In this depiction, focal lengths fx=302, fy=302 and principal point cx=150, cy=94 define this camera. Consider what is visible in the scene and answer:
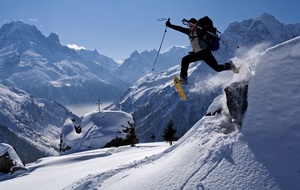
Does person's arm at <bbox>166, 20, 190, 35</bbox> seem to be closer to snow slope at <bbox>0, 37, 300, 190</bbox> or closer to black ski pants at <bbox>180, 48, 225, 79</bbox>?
black ski pants at <bbox>180, 48, 225, 79</bbox>

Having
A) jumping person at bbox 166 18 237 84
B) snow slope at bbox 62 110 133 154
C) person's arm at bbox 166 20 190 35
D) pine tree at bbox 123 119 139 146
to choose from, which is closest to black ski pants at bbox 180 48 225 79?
jumping person at bbox 166 18 237 84

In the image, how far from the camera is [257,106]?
10508 mm

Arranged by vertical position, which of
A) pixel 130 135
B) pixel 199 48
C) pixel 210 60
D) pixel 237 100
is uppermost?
pixel 199 48

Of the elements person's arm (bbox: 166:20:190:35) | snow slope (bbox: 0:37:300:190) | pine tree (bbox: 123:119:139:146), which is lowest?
snow slope (bbox: 0:37:300:190)

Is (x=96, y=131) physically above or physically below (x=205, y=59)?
above

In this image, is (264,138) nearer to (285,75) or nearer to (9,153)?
(285,75)

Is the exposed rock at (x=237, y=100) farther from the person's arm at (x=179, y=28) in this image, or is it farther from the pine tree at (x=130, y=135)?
the pine tree at (x=130, y=135)

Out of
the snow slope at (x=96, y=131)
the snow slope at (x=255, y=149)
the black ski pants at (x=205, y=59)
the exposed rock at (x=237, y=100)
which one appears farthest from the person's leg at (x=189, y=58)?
the snow slope at (x=96, y=131)

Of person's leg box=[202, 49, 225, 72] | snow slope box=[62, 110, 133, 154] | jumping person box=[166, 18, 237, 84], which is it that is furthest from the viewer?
snow slope box=[62, 110, 133, 154]

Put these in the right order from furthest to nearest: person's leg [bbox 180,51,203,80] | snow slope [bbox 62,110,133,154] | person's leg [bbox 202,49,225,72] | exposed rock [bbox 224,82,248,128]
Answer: snow slope [bbox 62,110,133,154] < person's leg [bbox 180,51,203,80] < person's leg [bbox 202,49,225,72] < exposed rock [bbox 224,82,248,128]

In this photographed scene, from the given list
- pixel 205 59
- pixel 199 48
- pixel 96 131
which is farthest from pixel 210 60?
pixel 96 131

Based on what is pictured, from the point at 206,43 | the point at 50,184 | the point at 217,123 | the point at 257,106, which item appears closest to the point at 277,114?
the point at 257,106

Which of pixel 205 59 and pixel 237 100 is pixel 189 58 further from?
pixel 237 100

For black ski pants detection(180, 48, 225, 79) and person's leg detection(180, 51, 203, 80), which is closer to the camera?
black ski pants detection(180, 48, 225, 79)
